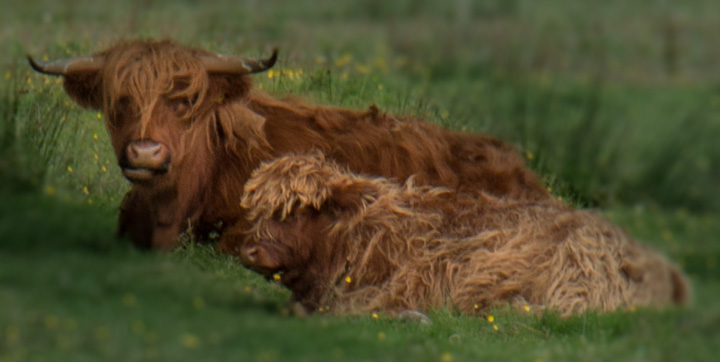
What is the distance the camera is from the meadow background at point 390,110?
5895 mm

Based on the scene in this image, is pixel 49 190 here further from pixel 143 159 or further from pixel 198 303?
pixel 198 303

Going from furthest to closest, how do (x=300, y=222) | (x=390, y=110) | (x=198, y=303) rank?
(x=390, y=110)
(x=300, y=222)
(x=198, y=303)

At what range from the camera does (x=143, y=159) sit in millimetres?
7609

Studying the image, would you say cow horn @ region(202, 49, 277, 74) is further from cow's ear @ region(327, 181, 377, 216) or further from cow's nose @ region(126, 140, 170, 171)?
cow's ear @ region(327, 181, 377, 216)

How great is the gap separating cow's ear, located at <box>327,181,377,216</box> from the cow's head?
102cm

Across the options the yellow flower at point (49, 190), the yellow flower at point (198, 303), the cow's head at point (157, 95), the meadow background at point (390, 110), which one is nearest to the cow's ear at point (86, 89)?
the cow's head at point (157, 95)

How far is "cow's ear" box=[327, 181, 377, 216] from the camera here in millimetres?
7797

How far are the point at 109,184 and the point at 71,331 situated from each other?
3325mm

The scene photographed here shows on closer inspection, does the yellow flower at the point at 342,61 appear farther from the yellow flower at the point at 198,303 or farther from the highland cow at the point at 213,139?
the yellow flower at the point at 198,303

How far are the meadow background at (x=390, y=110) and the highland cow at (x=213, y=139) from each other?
1.21ft

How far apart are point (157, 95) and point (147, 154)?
1.62ft

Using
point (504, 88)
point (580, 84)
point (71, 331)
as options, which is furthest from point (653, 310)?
point (580, 84)

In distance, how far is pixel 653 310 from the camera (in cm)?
747

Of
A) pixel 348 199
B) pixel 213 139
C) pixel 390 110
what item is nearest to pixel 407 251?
pixel 348 199
